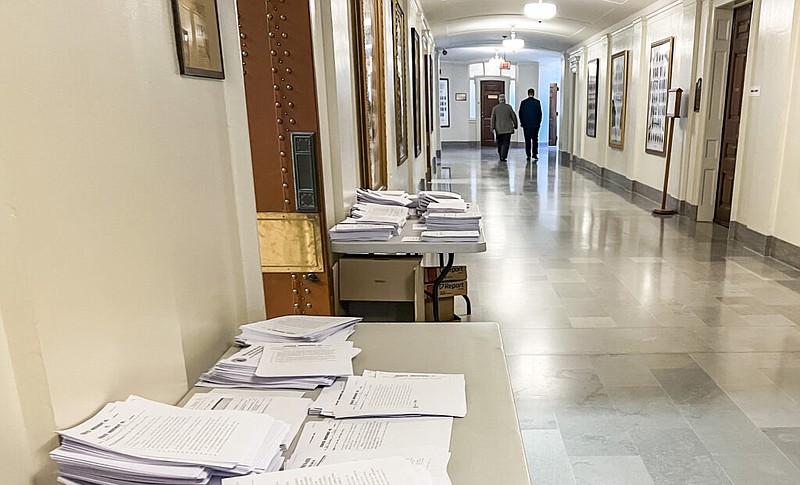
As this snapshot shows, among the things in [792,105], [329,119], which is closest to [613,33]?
[792,105]

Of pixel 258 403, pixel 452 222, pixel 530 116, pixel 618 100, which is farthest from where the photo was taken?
pixel 530 116

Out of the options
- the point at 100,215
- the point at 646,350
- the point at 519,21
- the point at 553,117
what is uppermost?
the point at 519,21

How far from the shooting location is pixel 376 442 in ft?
3.73

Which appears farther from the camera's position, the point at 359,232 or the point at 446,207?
the point at 446,207

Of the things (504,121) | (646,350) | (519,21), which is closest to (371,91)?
(646,350)

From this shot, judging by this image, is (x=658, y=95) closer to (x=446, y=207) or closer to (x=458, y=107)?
(x=446, y=207)

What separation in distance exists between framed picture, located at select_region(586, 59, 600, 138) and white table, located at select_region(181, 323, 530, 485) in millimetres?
11188

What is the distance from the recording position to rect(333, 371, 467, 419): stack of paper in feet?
4.14

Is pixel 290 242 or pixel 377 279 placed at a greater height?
pixel 290 242

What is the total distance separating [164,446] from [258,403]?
1.08ft

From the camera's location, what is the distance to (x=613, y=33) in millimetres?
10438

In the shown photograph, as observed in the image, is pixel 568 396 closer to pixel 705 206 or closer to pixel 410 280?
pixel 410 280

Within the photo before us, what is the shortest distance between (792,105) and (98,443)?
5.82m

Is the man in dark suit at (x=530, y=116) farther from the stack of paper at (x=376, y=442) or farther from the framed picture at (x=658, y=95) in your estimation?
the stack of paper at (x=376, y=442)
